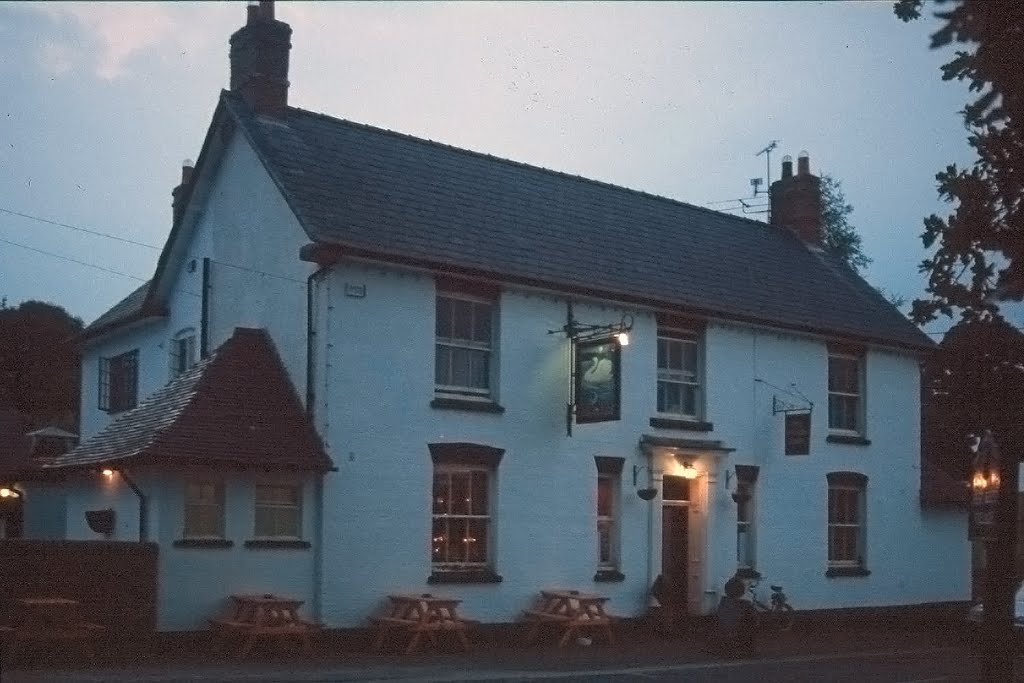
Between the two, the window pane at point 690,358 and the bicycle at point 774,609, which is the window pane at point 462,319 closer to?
the window pane at point 690,358

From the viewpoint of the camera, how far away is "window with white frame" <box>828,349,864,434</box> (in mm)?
29375

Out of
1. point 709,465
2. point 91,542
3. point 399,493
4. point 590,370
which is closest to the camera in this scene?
point 91,542

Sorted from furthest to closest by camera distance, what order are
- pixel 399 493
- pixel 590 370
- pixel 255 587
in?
pixel 590 370 < pixel 399 493 < pixel 255 587

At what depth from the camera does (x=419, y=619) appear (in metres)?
20.8

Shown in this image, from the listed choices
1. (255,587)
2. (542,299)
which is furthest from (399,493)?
(542,299)

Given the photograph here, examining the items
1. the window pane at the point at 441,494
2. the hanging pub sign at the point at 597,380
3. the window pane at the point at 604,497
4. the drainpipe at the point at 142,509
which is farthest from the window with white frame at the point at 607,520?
the drainpipe at the point at 142,509

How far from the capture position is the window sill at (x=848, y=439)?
95.1ft

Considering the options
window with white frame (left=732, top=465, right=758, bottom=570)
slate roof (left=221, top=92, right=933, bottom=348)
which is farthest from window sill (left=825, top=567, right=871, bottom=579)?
slate roof (left=221, top=92, right=933, bottom=348)

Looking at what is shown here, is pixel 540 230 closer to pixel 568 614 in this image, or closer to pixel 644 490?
pixel 644 490

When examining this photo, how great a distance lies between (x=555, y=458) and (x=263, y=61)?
29.1 feet

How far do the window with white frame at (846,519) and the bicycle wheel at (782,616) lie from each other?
2247mm

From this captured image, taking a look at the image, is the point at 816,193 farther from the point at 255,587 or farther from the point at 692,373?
the point at 255,587

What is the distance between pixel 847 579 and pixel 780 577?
231cm

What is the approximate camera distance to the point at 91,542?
1900cm
